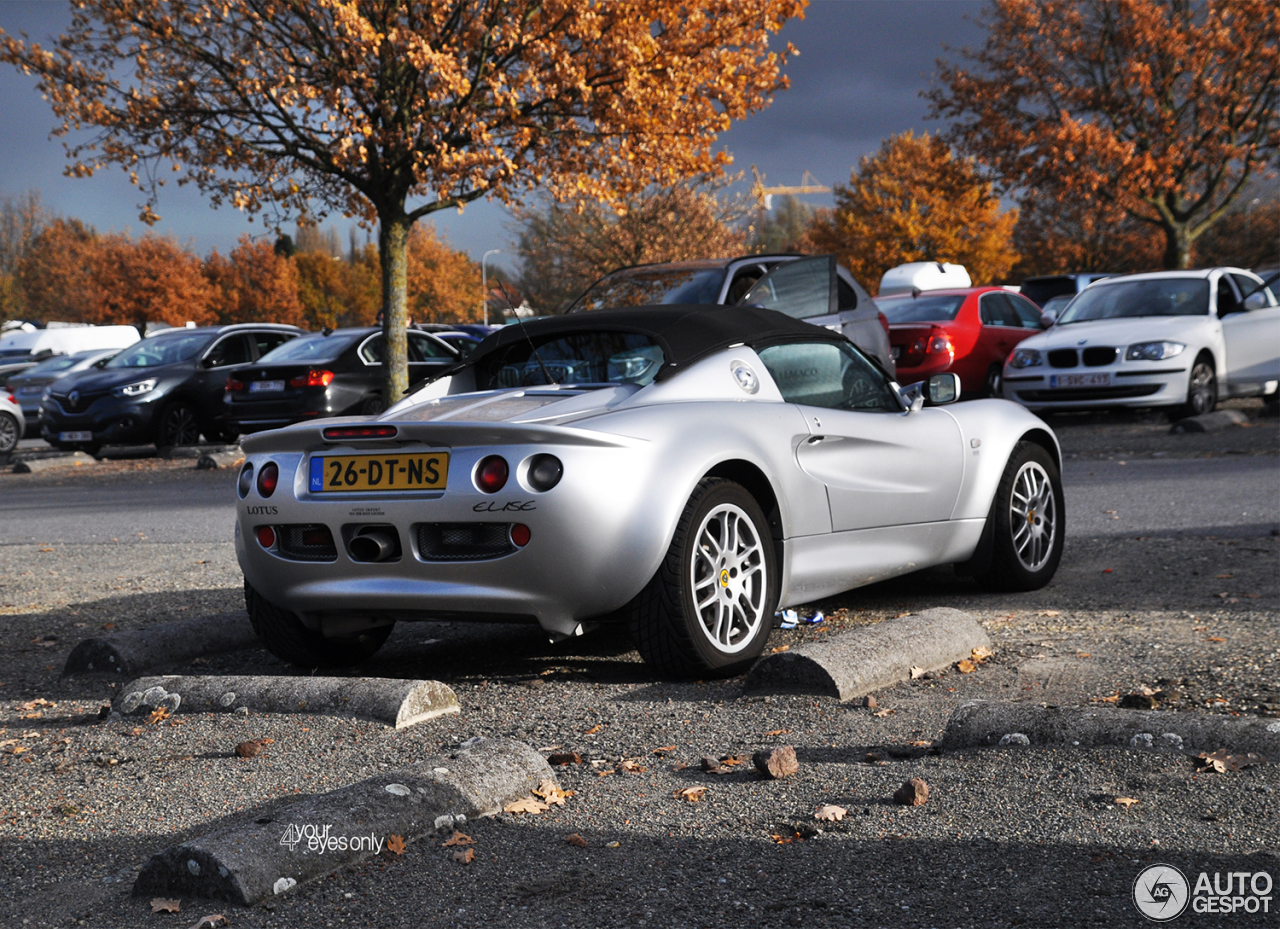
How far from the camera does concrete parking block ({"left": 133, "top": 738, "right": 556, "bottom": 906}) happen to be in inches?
110

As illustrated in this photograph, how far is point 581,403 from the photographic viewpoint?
4.84 meters

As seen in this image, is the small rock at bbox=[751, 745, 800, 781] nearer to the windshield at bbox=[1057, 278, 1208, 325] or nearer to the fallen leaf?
the fallen leaf

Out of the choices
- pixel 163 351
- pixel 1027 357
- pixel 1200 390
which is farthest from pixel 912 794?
pixel 163 351

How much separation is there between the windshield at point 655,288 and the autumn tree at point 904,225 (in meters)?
48.1

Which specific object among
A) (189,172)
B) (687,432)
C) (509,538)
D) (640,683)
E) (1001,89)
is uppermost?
(1001,89)

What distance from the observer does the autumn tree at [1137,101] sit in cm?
2734

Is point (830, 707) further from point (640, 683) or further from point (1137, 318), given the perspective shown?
point (1137, 318)

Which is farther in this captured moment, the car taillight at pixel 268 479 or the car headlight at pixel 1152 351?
the car headlight at pixel 1152 351

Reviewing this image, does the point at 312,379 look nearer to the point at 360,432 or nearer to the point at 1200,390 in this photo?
the point at 1200,390

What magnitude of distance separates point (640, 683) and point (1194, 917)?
2.50m

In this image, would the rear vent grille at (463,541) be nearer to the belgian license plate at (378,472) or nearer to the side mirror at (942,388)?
the belgian license plate at (378,472)

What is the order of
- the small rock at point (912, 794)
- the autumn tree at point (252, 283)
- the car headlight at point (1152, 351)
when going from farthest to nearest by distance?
the autumn tree at point (252, 283), the car headlight at point (1152, 351), the small rock at point (912, 794)

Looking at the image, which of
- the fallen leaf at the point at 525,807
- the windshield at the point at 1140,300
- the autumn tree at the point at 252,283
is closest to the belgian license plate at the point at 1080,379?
the windshield at the point at 1140,300

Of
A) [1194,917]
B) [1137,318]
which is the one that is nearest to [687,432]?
[1194,917]
